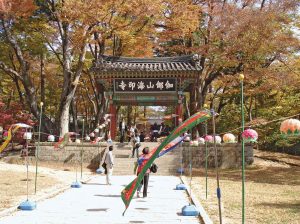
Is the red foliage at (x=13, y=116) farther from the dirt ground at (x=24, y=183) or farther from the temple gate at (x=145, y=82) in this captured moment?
the temple gate at (x=145, y=82)

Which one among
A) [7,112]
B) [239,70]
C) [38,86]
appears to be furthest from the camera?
[38,86]

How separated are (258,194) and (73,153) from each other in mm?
12406

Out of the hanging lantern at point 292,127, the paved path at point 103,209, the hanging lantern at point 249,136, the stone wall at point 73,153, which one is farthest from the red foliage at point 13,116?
the hanging lantern at point 292,127

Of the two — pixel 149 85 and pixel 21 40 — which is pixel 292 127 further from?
pixel 21 40

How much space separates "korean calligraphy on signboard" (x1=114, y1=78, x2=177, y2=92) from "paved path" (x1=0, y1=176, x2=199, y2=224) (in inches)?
385

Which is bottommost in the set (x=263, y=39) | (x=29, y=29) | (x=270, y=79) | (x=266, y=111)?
(x=266, y=111)

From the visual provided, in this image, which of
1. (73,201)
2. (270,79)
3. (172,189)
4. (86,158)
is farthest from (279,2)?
(73,201)

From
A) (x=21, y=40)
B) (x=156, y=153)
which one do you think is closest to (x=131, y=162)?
(x=21, y=40)

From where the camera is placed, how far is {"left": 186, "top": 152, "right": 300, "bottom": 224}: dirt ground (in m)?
8.74

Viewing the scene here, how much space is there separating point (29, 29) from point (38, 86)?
12.3 meters

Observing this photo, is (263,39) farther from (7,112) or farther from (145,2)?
(7,112)

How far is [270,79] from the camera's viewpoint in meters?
20.1

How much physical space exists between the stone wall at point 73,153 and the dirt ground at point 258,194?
19.6 ft

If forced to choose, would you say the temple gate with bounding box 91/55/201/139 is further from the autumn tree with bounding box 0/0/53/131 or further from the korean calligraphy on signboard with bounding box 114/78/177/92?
the autumn tree with bounding box 0/0/53/131
